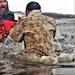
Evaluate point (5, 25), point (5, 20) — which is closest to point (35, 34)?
point (5, 25)

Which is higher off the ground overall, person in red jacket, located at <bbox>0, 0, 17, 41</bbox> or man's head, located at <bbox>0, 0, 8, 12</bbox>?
man's head, located at <bbox>0, 0, 8, 12</bbox>

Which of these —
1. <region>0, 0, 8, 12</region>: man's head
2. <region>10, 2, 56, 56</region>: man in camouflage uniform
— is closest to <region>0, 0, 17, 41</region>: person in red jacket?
<region>0, 0, 8, 12</region>: man's head

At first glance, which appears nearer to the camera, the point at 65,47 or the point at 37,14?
the point at 37,14

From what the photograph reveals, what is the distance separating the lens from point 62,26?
13.0m

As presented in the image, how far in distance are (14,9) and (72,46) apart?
4.54 metres

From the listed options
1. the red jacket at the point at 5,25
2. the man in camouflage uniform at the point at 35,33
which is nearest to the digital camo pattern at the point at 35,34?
the man in camouflage uniform at the point at 35,33

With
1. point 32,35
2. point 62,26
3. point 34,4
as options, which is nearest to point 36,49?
point 32,35

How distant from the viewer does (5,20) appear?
9.48 meters

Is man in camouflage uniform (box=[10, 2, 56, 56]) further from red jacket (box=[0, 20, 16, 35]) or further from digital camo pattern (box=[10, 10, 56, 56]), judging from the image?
red jacket (box=[0, 20, 16, 35])

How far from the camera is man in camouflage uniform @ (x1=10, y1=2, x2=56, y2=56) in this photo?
7.08m

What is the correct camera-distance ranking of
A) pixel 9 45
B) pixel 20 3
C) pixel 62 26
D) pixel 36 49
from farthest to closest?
pixel 20 3 → pixel 62 26 → pixel 9 45 → pixel 36 49

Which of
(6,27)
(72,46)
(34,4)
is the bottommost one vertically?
(72,46)

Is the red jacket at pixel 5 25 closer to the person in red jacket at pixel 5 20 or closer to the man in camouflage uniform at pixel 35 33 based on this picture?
the person in red jacket at pixel 5 20

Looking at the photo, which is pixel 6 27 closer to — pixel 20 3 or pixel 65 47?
pixel 65 47
